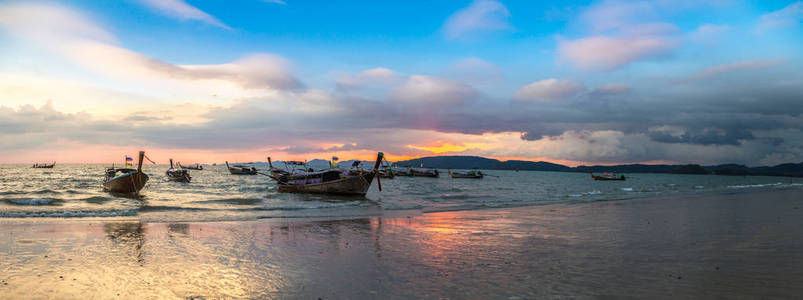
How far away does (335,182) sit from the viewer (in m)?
34.8

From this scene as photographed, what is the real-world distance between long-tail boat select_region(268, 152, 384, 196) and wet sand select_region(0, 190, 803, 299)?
66.1 ft

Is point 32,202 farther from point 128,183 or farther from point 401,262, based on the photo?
point 401,262

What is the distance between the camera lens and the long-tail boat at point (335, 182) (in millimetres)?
34250

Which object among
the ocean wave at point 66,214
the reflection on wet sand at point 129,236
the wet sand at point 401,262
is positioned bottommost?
the ocean wave at point 66,214

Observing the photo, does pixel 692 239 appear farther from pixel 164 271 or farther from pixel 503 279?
pixel 164 271

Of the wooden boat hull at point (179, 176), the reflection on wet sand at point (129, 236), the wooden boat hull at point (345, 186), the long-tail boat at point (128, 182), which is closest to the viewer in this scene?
the reflection on wet sand at point (129, 236)

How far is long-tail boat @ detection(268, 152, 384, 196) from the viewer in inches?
1348

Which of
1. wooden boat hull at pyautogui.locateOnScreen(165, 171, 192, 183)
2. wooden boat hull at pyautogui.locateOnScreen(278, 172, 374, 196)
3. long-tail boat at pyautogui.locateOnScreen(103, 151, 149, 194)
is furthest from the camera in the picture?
wooden boat hull at pyautogui.locateOnScreen(165, 171, 192, 183)

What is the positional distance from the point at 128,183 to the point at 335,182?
1712cm

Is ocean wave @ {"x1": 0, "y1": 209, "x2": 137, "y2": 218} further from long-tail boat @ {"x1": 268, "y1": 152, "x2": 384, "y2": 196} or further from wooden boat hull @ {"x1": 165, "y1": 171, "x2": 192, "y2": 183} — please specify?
wooden boat hull @ {"x1": 165, "y1": 171, "x2": 192, "y2": 183}

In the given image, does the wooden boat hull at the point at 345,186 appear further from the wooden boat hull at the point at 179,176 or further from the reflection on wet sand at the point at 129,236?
the wooden boat hull at the point at 179,176

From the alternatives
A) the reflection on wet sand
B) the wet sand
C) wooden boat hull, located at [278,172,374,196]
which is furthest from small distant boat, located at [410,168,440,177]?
the reflection on wet sand

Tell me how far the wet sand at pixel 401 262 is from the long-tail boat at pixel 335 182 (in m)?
20.1

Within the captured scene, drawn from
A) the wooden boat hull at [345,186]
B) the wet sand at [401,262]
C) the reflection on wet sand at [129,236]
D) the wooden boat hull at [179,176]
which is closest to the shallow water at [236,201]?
the wooden boat hull at [345,186]
